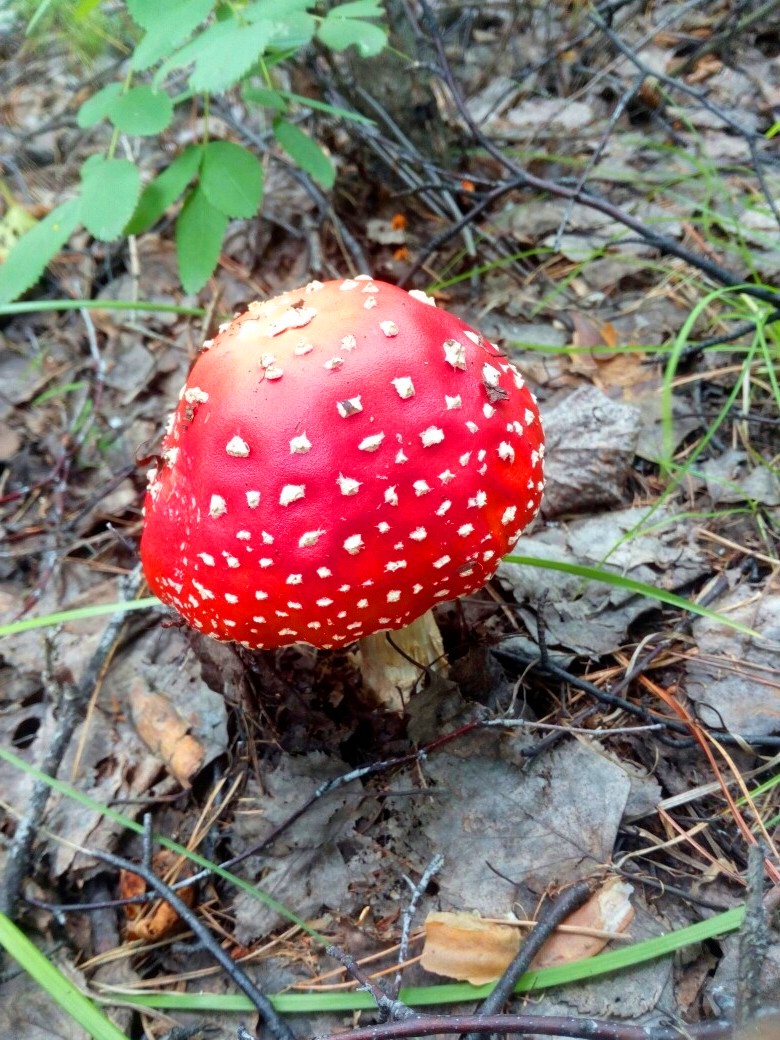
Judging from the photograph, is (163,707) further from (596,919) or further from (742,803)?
(742,803)

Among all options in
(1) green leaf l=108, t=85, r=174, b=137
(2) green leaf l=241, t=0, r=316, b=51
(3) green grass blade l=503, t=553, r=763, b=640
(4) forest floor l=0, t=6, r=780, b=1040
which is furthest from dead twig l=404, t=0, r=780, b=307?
(1) green leaf l=108, t=85, r=174, b=137

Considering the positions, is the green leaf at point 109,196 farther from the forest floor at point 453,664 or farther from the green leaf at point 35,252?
the forest floor at point 453,664

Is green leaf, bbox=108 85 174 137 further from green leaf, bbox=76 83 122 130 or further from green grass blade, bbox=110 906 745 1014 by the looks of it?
green grass blade, bbox=110 906 745 1014

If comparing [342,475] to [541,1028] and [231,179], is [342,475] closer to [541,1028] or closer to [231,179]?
[541,1028]

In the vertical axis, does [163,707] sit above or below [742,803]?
above

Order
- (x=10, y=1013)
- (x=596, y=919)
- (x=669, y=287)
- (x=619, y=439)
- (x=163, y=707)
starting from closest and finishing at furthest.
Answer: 1. (x=596, y=919)
2. (x=10, y=1013)
3. (x=163, y=707)
4. (x=619, y=439)
5. (x=669, y=287)

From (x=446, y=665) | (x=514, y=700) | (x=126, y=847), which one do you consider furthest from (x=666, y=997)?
(x=126, y=847)

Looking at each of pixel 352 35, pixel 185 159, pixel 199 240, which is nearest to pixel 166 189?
pixel 185 159
